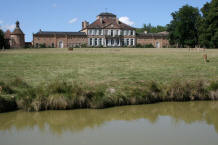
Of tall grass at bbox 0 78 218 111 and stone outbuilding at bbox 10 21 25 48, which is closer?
tall grass at bbox 0 78 218 111

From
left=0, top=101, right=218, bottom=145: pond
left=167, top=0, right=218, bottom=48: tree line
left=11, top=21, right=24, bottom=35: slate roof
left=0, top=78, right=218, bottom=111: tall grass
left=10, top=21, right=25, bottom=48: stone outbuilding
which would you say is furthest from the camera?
left=11, top=21, right=24, bottom=35: slate roof

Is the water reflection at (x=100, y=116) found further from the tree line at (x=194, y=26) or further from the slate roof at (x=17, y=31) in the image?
the slate roof at (x=17, y=31)

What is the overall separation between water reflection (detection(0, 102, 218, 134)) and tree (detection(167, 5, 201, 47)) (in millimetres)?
42820

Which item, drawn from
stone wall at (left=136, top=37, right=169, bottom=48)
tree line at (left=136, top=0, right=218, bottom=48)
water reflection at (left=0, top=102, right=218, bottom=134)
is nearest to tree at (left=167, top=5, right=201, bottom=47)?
tree line at (left=136, top=0, right=218, bottom=48)

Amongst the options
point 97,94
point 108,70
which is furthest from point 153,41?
point 97,94

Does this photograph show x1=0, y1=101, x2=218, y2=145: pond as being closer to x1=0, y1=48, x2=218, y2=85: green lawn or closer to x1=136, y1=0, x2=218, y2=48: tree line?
x1=0, y1=48, x2=218, y2=85: green lawn

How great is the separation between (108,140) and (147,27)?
113m

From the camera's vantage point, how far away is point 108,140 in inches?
211

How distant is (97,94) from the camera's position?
313 inches

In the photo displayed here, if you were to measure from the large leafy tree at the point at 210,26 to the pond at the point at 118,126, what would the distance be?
1279 inches

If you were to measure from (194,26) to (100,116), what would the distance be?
46899 millimetres

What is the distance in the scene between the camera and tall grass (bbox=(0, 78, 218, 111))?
297 inches

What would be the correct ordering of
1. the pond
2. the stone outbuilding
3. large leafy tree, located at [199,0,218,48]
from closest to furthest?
1. the pond
2. large leafy tree, located at [199,0,218,48]
3. the stone outbuilding

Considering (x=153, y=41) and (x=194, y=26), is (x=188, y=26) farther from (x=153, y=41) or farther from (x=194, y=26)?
(x=153, y=41)
